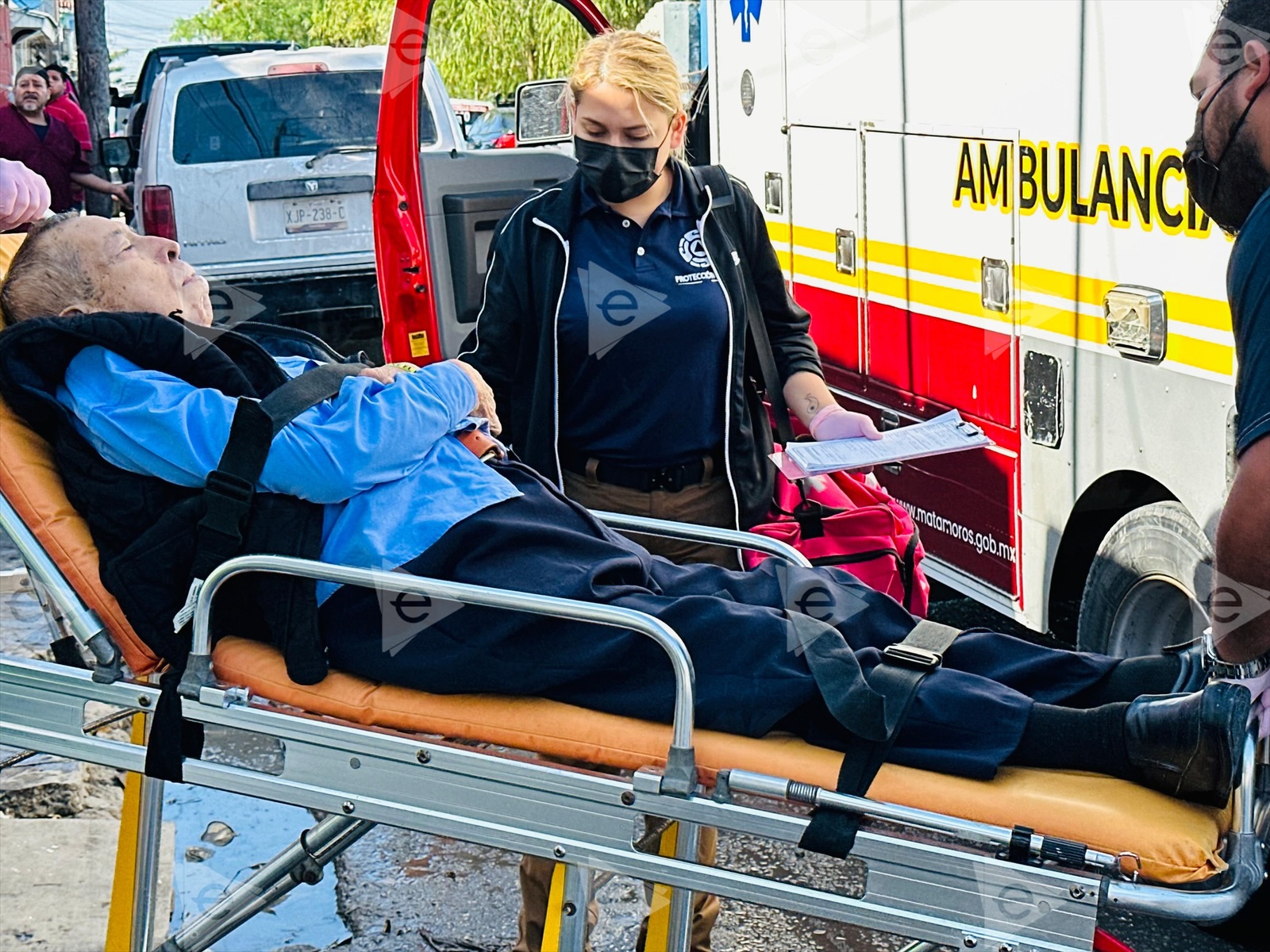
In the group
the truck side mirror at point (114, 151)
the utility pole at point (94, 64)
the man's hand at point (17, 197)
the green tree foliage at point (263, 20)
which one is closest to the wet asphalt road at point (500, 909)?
the man's hand at point (17, 197)

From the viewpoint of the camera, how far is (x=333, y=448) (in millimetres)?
2430

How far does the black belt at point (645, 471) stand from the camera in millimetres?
→ 3041

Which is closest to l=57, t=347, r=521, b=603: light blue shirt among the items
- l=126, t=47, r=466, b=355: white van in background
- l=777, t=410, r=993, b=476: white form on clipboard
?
l=777, t=410, r=993, b=476: white form on clipboard

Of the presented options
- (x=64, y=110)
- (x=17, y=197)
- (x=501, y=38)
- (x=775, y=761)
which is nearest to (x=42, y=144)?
(x=64, y=110)

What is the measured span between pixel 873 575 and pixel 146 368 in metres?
1.42

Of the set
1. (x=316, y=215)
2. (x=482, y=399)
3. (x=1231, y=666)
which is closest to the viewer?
(x=1231, y=666)

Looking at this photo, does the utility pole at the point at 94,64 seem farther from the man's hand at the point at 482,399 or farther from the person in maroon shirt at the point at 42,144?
→ the man's hand at the point at 482,399

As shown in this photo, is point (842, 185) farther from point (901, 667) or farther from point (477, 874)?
point (901, 667)

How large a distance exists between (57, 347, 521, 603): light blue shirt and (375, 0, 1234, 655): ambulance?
1.70 meters

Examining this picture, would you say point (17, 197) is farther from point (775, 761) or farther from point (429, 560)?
point (775, 761)

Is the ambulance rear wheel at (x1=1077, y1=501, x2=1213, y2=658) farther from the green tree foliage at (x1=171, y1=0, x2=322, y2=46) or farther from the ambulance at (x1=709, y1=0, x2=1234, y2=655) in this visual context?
the green tree foliage at (x1=171, y1=0, x2=322, y2=46)

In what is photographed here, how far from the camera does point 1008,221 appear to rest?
390 centimetres

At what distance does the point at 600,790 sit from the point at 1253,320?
3.51ft

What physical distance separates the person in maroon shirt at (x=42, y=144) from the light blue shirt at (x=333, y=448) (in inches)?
323
